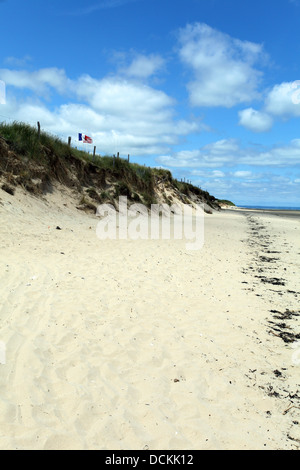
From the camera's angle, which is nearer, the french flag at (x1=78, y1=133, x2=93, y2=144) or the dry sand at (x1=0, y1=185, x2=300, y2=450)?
the dry sand at (x1=0, y1=185, x2=300, y2=450)

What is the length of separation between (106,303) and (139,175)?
21.1 meters

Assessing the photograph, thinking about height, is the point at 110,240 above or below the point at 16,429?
above

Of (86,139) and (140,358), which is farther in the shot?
(86,139)

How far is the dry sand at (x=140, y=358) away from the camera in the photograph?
273 centimetres

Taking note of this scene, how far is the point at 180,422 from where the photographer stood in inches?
113

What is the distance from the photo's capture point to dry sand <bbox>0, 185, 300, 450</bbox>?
8.97 ft

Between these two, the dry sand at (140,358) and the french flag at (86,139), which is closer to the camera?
the dry sand at (140,358)

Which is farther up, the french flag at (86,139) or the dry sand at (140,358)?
the french flag at (86,139)

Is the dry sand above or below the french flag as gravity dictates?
below

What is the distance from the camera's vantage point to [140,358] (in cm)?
386

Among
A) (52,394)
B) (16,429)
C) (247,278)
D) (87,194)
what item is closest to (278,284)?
(247,278)
